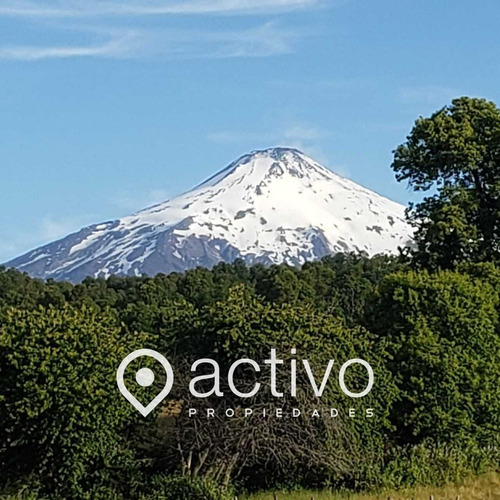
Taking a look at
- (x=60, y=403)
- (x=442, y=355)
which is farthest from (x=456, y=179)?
(x=60, y=403)

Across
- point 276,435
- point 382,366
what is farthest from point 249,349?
point 382,366

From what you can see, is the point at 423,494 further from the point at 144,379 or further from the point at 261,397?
the point at 144,379

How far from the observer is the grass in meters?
16.7

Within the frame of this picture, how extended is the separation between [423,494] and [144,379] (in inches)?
205

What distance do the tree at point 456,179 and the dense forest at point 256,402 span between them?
2.81m

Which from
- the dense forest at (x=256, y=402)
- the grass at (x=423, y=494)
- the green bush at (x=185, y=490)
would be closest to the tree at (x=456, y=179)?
the dense forest at (x=256, y=402)

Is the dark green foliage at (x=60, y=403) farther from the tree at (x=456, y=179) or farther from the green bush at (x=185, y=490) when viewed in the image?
the tree at (x=456, y=179)

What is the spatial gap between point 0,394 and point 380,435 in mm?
7031

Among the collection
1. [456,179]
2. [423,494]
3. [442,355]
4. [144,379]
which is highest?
[456,179]

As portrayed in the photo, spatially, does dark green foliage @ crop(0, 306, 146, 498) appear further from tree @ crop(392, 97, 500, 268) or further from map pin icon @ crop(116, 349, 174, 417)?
tree @ crop(392, 97, 500, 268)

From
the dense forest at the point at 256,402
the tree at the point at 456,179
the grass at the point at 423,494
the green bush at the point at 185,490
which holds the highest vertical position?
the tree at the point at 456,179

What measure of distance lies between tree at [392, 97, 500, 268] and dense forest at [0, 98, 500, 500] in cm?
281

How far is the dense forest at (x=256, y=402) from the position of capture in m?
15.8

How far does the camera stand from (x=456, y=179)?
27109 mm
